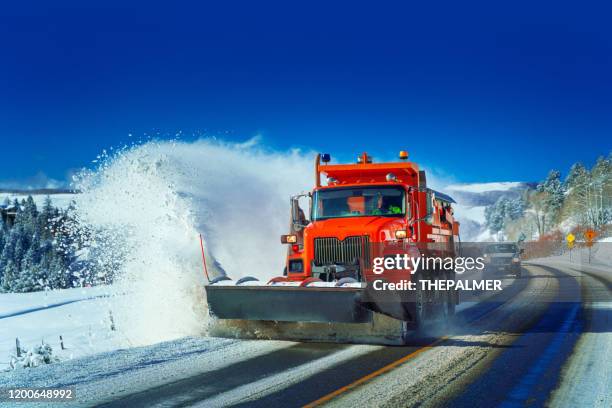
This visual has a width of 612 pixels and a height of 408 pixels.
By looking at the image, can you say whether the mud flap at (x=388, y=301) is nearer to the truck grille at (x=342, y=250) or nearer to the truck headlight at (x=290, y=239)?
the truck grille at (x=342, y=250)

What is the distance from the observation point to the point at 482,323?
11555 millimetres

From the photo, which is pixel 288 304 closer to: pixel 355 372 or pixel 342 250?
pixel 342 250

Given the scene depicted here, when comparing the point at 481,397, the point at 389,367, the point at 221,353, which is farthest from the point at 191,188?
the point at 481,397

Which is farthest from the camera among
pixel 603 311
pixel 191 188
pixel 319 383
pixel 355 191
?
pixel 191 188

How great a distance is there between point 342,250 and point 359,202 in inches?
46.5

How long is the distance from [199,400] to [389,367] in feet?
8.65

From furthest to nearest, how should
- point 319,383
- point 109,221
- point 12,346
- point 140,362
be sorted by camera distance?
point 12,346 < point 109,221 < point 140,362 < point 319,383

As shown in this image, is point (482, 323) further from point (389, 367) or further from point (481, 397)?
point (481, 397)

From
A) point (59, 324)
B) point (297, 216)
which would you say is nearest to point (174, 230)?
point (297, 216)

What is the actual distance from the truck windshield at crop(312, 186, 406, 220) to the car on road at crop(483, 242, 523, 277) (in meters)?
20.7

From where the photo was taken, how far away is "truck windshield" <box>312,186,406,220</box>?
A: 991 cm

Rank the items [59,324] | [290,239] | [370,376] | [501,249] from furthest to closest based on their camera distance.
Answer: [501,249], [59,324], [290,239], [370,376]

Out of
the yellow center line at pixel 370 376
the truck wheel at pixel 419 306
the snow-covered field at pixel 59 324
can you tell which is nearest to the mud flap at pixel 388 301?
the truck wheel at pixel 419 306

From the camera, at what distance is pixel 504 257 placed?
1152 inches
